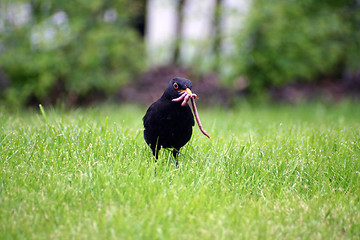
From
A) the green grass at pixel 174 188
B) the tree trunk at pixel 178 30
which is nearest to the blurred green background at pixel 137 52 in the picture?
the tree trunk at pixel 178 30

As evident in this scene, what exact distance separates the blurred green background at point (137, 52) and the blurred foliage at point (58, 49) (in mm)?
32

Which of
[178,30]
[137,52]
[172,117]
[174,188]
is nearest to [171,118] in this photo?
[172,117]

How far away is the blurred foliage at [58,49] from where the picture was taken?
10148 mm

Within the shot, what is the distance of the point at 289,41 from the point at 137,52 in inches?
210

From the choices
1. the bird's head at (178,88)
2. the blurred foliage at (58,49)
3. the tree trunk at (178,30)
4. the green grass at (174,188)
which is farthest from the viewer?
the tree trunk at (178,30)

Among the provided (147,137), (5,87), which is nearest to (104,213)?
(147,137)

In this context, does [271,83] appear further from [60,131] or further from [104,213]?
[104,213]

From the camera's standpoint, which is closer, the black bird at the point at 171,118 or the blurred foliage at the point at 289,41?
the black bird at the point at 171,118

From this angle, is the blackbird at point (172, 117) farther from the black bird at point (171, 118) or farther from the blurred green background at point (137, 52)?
the blurred green background at point (137, 52)

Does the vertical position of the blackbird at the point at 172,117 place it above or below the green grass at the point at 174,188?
above

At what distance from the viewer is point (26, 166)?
336 cm

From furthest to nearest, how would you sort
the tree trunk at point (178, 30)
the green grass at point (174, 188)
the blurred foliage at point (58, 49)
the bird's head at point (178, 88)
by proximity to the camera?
the tree trunk at point (178, 30) → the blurred foliage at point (58, 49) → the bird's head at point (178, 88) → the green grass at point (174, 188)

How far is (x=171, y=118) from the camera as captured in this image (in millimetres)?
3223

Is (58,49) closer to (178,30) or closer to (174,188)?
(178,30)
